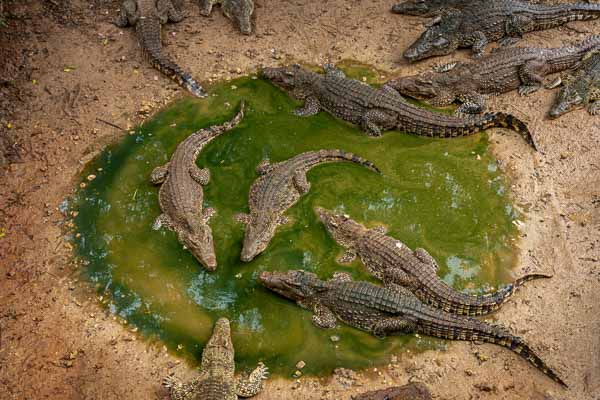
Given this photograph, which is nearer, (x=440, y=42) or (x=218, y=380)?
(x=218, y=380)

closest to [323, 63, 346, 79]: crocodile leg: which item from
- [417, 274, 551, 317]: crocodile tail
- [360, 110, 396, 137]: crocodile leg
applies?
[360, 110, 396, 137]: crocodile leg

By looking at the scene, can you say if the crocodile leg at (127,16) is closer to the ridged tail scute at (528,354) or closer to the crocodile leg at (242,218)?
the crocodile leg at (242,218)

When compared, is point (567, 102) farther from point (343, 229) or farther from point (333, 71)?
point (343, 229)

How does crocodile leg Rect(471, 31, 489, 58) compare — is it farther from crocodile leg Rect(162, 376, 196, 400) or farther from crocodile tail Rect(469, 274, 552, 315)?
crocodile leg Rect(162, 376, 196, 400)

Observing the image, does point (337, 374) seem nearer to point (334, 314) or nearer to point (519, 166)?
point (334, 314)

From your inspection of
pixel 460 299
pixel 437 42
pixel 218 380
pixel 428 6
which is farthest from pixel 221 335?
pixel 428 6

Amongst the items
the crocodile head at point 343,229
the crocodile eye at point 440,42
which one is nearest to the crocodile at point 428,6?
the crocodile eye at point 440,42
